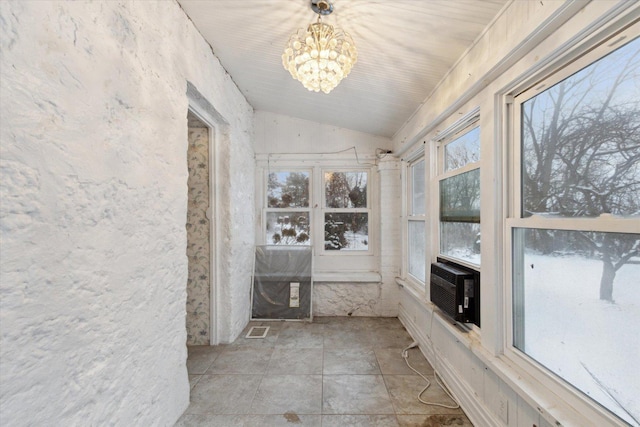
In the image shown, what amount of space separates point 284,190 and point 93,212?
271 cm

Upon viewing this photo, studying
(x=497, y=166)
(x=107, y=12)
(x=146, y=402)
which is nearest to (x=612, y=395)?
(x=497, y=166)

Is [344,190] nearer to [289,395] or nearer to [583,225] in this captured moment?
[289,395]

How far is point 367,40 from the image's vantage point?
1.80 metres

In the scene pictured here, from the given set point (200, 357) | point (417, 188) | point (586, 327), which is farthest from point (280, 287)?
point (586, 327)

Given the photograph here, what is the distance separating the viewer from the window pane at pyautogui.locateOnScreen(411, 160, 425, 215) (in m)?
3.00

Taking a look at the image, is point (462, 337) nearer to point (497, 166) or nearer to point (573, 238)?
point (573, 238)

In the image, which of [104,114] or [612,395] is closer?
[612,395]

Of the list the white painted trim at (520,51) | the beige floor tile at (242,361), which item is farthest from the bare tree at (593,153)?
the beige floor tile at (242,361)

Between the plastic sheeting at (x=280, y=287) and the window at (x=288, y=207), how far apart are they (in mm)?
346

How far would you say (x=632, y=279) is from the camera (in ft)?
3.09

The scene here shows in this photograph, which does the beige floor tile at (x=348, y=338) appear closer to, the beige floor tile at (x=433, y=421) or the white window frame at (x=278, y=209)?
the beige floor tile at (x=433, y=421)

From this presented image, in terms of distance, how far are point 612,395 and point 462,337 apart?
85 centimetres

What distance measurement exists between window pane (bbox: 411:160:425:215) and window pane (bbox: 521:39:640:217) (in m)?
1.56

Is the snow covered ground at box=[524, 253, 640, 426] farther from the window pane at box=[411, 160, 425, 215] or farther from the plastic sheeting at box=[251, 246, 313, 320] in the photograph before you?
the plastic sheeting at box=[251, 246, 313, 320]
